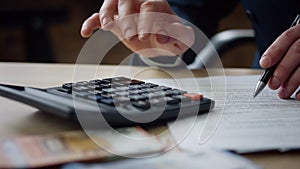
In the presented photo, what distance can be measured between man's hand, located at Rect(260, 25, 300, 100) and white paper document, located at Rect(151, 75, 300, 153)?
16mm

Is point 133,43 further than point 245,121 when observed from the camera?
Yes

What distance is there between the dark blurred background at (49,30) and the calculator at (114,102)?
5.47 feet

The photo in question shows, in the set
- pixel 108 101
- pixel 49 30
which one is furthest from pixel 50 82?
pixel 49 30

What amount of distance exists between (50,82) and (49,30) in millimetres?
1902

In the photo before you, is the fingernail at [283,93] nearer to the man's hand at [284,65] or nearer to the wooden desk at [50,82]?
the man's hand at [284,65]

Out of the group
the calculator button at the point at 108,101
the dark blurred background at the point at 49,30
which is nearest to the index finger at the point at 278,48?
the calculator button at the point at 108,101

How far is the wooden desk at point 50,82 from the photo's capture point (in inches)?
16.7

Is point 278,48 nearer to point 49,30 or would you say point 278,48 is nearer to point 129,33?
point 129,33

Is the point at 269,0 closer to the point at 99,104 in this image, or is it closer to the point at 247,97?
the point at 247,97

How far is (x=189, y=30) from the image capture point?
771mm

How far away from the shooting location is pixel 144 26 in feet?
2.32

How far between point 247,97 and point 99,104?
22cm

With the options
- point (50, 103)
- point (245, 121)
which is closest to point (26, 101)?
point (50, 103)

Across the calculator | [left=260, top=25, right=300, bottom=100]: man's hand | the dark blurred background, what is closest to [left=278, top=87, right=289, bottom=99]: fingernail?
[left=260, top=25, right=300, bottom=100]: man's hand
